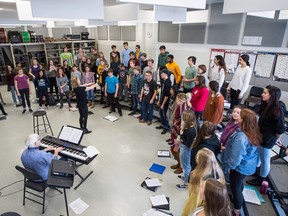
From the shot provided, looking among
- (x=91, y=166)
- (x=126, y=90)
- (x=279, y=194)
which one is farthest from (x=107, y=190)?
(x=126, y=90)

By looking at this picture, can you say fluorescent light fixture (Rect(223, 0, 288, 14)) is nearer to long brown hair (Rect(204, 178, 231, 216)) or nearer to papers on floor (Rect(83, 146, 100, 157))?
long brown hair (Rect(204, 178, 231, 216))

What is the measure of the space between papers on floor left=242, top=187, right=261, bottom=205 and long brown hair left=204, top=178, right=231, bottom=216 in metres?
1.87

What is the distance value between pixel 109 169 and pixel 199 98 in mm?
2332

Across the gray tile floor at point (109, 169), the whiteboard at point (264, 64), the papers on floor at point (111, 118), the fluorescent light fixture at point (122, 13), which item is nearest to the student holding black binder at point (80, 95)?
the gray tile floor at point (109, 169)

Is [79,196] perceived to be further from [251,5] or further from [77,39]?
[77,39]

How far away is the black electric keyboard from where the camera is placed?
3.31m

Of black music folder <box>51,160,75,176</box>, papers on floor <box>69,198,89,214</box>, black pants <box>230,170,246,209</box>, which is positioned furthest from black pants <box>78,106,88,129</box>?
black pants <box>230,170,246,209</box>

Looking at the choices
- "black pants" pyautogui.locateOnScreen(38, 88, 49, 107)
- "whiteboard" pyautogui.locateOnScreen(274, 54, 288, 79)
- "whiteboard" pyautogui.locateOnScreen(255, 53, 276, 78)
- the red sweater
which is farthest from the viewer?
"black pants" pyautogui.locateOnScreen(38, 88, 49, 107)

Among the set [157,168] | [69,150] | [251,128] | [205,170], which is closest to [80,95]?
[69,150]

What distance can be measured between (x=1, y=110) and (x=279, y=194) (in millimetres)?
7421

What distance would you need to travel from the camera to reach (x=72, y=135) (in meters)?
3.55

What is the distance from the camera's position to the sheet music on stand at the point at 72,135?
3.53m

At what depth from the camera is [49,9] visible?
1.74m

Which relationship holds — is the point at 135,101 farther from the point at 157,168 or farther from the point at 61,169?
the point at 61,169
